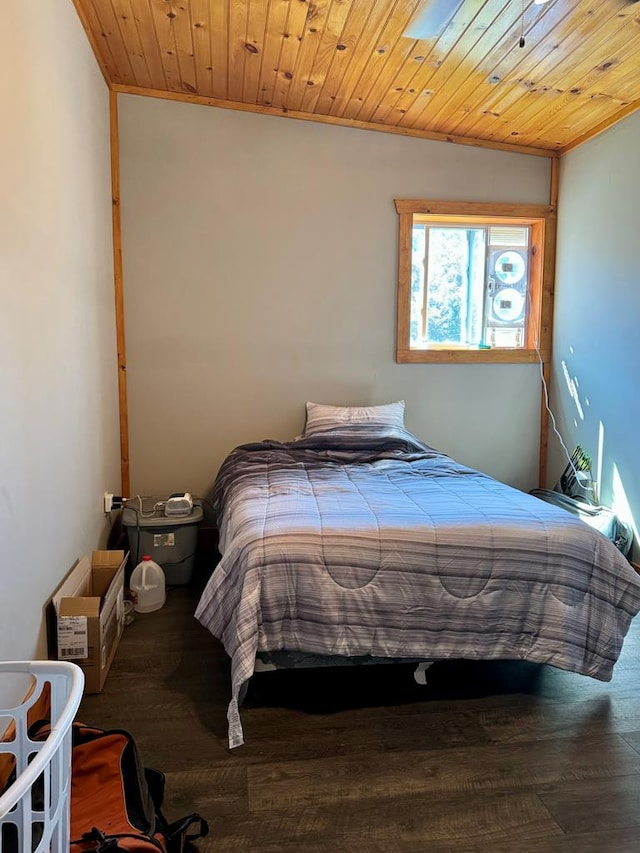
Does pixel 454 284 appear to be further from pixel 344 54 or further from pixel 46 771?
pixel 46 771

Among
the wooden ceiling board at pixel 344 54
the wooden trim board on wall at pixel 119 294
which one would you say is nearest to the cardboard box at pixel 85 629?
the wooden trim board on wall at pixel 119 294

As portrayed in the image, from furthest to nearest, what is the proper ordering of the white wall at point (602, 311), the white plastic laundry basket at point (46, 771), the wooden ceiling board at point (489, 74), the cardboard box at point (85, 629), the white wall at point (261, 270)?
the white wall at point (261, 270), the white wall at point (602, 311), the wooden ceiling board at point (489, 74), the cardboard box at point (85, 629), the white plastic laundry basket at point (46, 771)

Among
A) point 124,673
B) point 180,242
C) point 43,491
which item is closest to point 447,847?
point 124,673

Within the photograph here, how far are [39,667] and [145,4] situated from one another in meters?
2.70

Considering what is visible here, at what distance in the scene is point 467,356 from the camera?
12.8 feet

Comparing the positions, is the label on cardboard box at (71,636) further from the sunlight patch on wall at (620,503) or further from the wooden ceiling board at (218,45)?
the sunlight patch on wall at (620,503)

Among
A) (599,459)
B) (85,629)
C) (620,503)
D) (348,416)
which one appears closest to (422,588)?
(85,629)

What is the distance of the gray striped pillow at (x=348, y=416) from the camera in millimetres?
3518

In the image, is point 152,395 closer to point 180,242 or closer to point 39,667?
point 180,242

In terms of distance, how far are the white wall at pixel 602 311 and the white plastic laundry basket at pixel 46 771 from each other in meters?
3.03

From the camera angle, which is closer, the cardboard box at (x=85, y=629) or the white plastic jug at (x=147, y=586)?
the cardboard box at (x=85, y=629)

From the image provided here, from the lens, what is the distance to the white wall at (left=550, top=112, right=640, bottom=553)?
3197mm

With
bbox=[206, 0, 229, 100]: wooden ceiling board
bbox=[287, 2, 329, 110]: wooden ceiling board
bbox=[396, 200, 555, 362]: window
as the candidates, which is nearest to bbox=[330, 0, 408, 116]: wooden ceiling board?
bbox=[287, 2, 329, 110]: wooden ceiling board

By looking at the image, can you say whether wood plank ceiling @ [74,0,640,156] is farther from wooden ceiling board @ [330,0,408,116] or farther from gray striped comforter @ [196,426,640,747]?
gray striped comforter @ [196,426,640,747]
